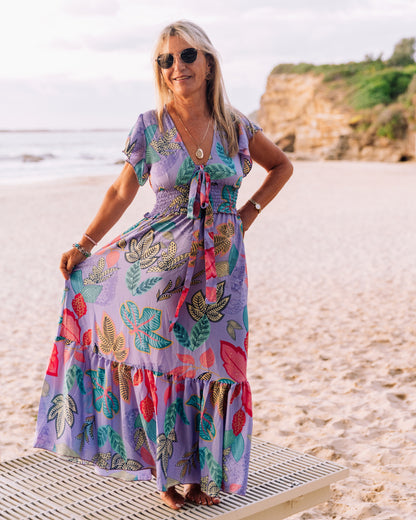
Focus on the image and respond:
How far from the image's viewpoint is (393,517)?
9.62ft

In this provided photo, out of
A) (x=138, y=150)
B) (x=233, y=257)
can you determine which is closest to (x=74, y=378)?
(x=233, y=257)

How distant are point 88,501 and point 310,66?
3167cm

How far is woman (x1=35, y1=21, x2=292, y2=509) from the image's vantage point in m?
2.43

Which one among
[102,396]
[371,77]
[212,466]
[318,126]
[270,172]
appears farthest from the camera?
[318,126]

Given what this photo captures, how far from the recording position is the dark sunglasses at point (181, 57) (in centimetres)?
249

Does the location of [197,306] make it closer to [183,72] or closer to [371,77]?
[183,72]

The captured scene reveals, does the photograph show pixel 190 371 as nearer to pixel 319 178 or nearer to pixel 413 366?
pixel 413 366

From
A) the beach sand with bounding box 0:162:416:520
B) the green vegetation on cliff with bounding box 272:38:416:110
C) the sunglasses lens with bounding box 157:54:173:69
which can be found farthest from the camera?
the green vegetation on cliff with bounding box 272:38:416:110

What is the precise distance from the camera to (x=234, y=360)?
7.99ft

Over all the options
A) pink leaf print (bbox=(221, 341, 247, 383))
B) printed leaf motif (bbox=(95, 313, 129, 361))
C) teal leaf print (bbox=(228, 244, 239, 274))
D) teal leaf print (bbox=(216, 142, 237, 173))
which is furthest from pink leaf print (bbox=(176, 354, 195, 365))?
teal leaf print (bbox=(216, 142, 237, 173))

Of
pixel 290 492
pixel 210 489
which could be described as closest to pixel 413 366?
pixel 290 492

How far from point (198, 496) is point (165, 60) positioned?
5.26 ft

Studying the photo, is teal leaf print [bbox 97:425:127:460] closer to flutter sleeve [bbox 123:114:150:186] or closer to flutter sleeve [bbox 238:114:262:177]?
flutter sleeve [bbox 123:114:150:186]

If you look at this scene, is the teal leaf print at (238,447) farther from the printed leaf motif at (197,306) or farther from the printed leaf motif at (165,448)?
the printed leaf motif at (197,306)
